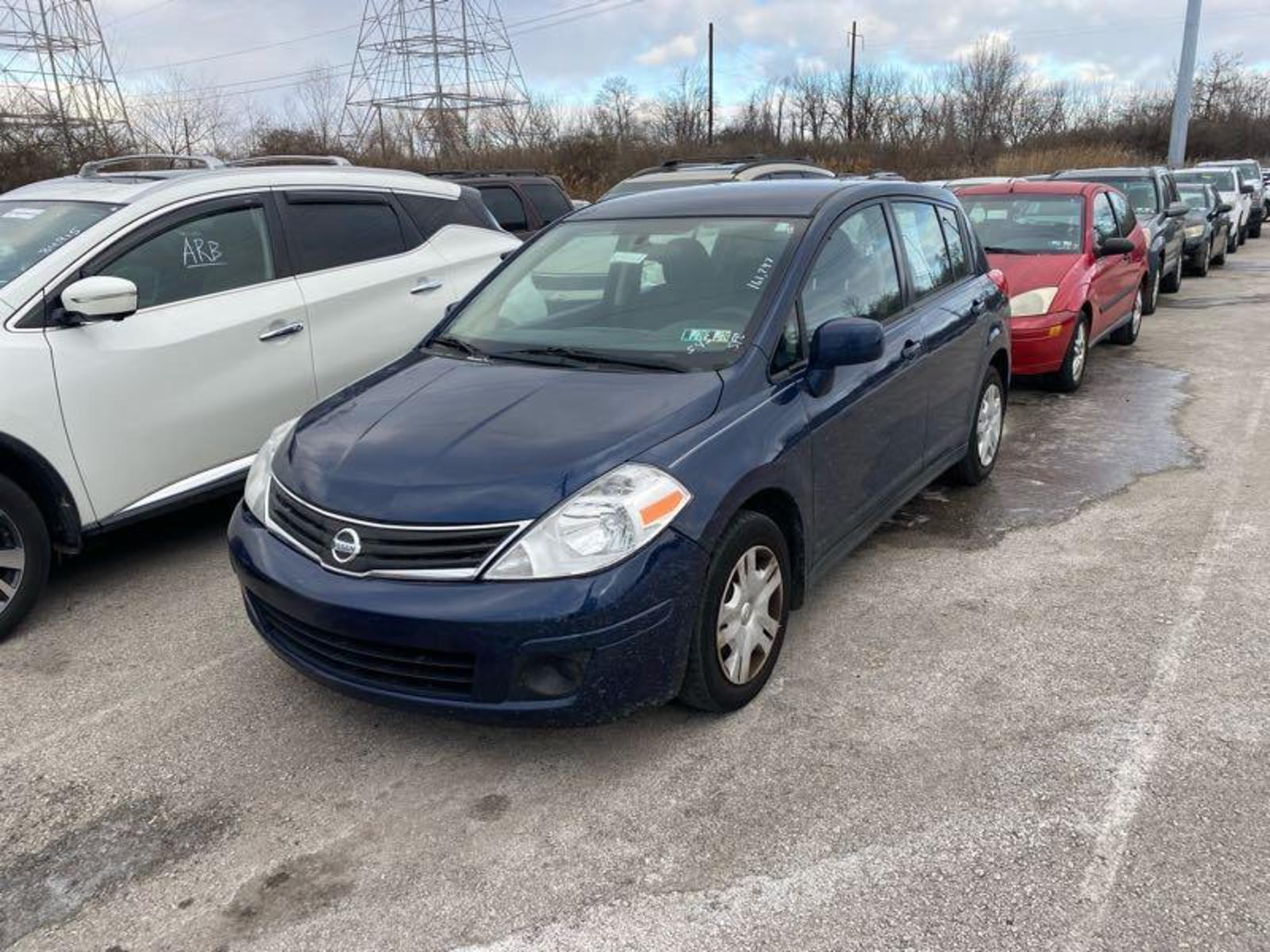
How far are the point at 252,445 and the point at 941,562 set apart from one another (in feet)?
11.2

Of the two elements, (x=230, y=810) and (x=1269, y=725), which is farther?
(x=1269, y=725)

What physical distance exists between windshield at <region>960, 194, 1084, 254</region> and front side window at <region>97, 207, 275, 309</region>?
234 inches

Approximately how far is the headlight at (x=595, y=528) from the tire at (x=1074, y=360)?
608 centimetres

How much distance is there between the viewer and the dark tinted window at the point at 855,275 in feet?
12.7

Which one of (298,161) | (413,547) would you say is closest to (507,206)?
(298,161)

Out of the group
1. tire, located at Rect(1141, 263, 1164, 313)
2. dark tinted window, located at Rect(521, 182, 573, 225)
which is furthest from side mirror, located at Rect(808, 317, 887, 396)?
tire, located at Rect(1141, 263, 1164, 313)

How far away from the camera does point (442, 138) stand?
96.4 feet

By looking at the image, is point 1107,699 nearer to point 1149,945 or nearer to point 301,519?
point 1149,945

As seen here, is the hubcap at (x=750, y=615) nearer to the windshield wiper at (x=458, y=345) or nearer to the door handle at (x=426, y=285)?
the windshield wiper at (x=458, y=345)

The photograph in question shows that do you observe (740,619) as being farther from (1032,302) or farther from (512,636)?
(1032,302)

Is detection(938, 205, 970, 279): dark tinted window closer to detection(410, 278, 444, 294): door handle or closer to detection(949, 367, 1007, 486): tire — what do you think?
detection(949, 367, 1007, 486): tire

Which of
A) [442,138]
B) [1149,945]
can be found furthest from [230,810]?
[442,138]

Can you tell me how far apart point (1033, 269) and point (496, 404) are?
6.20m

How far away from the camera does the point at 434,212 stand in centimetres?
620
